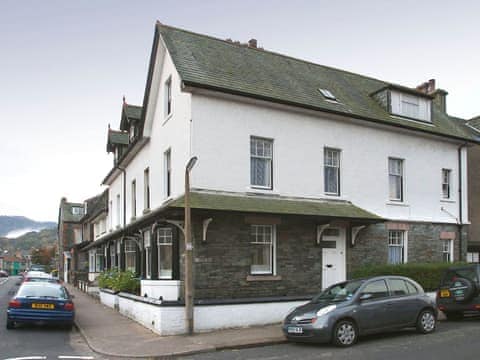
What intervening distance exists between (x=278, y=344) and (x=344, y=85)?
12.9 meters

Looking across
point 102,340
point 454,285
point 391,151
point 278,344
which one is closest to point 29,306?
point 102,340

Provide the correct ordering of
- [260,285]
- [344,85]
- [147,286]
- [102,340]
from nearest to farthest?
[102,340]
[260,285]
[147,286]
[344,85]

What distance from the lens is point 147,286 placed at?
16.5m

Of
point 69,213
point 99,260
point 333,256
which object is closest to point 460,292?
point 333,256

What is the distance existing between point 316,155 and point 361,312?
729cm

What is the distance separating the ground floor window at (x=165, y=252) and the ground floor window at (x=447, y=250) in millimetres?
11685

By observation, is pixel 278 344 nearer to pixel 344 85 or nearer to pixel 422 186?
pixel 422 186

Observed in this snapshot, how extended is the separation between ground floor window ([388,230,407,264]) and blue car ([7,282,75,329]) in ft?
37.8

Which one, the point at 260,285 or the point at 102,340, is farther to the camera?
the point at 260,285

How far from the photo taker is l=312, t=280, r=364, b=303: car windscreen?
38.1 feet

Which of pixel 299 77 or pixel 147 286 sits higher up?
pixel 299 77

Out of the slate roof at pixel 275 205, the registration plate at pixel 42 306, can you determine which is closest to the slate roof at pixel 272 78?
the slate roof at pixel 275 205

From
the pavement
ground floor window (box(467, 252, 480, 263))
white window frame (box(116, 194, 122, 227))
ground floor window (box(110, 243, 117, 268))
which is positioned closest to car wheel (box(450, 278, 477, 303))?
the pavement

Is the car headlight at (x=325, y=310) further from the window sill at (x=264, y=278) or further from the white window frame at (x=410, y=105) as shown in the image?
the white window frame at (x=410, y=105)
